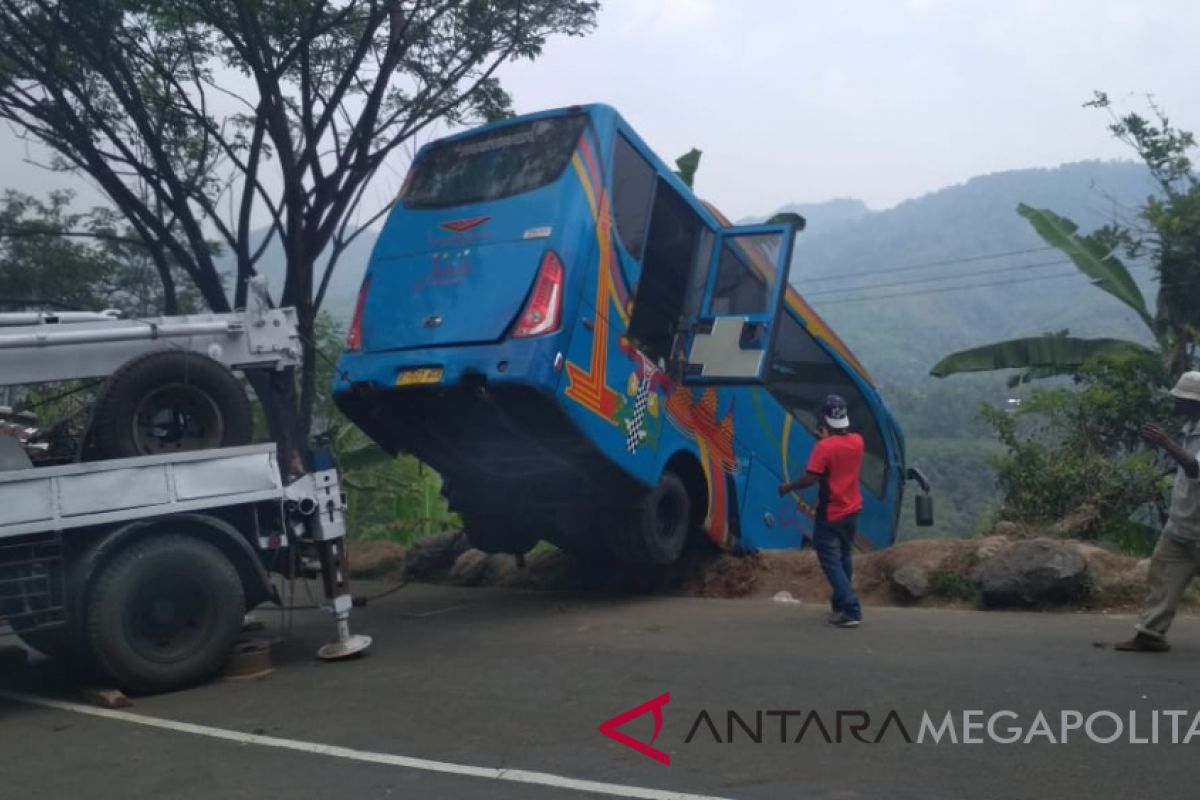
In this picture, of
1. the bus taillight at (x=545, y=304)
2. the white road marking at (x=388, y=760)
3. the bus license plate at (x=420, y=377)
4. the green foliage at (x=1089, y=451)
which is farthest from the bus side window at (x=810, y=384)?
the white road marking at (x=388, y=760)

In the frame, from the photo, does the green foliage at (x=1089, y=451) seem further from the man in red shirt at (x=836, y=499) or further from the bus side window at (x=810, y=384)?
the man in red shirt at (x=836, y=499)

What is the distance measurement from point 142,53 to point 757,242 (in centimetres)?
824

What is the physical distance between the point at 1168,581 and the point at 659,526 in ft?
12.4

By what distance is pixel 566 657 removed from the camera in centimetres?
752

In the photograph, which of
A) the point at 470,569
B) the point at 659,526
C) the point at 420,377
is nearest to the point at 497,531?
the point at 659,526

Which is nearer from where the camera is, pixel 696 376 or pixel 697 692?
pixel 697 692

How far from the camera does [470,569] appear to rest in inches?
459

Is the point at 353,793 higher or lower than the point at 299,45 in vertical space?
lower

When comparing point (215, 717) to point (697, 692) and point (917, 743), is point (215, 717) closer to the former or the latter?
point (697, 692)

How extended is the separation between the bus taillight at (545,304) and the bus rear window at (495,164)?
70cm

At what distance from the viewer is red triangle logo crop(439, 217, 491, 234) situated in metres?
8.64

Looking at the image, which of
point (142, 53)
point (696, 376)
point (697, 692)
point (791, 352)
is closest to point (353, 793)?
point (697, 692)

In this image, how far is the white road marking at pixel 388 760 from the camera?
4.80 metres

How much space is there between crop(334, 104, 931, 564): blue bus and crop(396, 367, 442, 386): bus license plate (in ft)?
0.04
